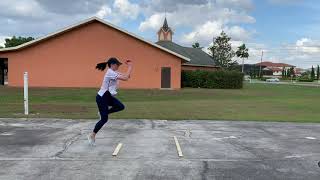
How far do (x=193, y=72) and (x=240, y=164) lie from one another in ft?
144

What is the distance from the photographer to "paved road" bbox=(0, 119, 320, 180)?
24.1 ft

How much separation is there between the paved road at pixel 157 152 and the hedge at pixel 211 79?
37014 millimetres

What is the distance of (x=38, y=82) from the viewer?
43062 mm

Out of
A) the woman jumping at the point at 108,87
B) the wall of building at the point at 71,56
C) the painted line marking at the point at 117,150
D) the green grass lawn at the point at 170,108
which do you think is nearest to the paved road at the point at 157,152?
the painted line marking at the point at 117,150

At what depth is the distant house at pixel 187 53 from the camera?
208ft

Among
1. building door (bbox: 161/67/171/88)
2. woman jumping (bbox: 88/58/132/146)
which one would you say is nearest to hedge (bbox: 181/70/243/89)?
building door (bbox: 161/67/171/88)

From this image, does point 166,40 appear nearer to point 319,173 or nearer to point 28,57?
point 28,57

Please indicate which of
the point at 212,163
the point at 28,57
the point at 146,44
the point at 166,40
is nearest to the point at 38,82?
the point at 28,57

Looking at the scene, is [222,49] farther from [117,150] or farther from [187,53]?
[117,150]

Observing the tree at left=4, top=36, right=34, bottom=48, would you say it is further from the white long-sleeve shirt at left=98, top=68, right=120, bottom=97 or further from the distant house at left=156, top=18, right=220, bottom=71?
the white long-sleeve shirt at left=98, top=68, right=120, bottom=97

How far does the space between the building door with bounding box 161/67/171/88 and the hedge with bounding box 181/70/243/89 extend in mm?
6990

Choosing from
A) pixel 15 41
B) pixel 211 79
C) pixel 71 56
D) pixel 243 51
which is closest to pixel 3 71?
pixel 71 56

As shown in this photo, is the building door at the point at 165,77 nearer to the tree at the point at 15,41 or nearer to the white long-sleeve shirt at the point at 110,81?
the white long-sleeve shirt at the point at 110,81

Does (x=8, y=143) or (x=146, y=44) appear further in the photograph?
(x=146, y=44)
